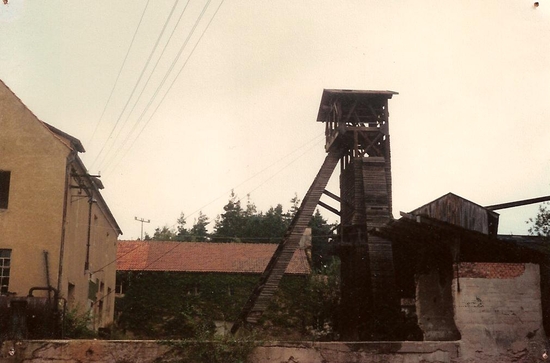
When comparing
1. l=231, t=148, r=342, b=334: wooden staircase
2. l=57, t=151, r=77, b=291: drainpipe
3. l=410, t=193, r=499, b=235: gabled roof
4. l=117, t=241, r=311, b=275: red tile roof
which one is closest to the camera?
l=410, t=193, r=499, b=235: gabled roof

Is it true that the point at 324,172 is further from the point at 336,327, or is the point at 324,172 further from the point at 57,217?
the point at 57,217

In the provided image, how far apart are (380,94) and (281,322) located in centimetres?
1690

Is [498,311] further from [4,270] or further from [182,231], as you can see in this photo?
[182,231]

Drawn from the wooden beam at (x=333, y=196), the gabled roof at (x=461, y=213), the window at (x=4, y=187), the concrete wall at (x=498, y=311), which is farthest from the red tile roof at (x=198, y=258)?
the concrete wall at (x=498, y=311)

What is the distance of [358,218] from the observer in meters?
21.4

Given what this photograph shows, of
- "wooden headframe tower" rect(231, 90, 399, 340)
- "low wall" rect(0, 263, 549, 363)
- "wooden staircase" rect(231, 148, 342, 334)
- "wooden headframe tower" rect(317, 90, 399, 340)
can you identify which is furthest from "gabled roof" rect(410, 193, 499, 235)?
"low wall" rect(0, 263, 549, 363)

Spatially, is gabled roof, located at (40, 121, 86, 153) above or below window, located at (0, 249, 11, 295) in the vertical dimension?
above

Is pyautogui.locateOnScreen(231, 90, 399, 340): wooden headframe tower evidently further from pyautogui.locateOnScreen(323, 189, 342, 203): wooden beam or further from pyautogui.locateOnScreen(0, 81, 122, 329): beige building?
pyautogui.locateOnScreen(0, 81, 122, 329): beige building

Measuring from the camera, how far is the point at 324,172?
2227 centimetres

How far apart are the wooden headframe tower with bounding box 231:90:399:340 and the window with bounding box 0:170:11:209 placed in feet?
28.4

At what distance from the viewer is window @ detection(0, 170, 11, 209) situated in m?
19.4

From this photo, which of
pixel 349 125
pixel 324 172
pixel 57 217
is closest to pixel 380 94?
pixel 349 125

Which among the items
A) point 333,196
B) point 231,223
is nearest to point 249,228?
point 231,223

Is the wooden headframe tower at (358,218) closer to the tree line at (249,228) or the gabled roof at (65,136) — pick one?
the gabled roof at (65,136)
